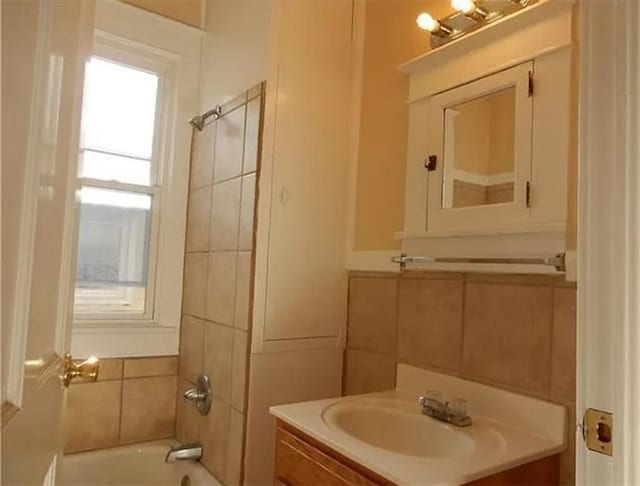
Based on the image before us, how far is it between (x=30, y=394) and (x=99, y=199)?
176 centimetres

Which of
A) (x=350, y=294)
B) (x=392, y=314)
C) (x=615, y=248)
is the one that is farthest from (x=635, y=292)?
(x=350, y=294)

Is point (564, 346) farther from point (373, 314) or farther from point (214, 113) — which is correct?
point (214, 113)

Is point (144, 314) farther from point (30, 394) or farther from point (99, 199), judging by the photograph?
point (30, 394)

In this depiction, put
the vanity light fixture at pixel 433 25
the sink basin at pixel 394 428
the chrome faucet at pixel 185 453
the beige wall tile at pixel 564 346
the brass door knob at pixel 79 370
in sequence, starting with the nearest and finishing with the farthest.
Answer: the brass door knob at pixel 79 370, the beige wall tile at pixel 564 346, the sink basin at pixel 394 428, the vanity light fixture at pixel 433 25, the chrome faucet at pixel 185 453

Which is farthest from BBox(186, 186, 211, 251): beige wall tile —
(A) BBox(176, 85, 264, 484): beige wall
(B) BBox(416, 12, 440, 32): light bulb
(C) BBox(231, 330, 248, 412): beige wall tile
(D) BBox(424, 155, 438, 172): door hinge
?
(B) BBox(416, 12, 440, 32): light bulb

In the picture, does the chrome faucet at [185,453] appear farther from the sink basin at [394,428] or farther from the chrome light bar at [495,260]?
the chrome light bar at [495,260]

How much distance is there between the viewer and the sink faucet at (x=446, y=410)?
1.40 metres

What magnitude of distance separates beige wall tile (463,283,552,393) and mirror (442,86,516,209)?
0.88 ft

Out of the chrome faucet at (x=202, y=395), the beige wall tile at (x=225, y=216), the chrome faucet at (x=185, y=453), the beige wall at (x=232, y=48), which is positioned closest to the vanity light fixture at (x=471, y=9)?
the beige wall at (x=232, y=48)

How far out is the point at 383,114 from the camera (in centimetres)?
190

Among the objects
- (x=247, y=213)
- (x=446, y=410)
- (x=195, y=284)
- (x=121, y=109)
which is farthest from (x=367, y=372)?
(x=121, y=109)

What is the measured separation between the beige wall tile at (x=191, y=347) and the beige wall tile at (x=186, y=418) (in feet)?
0.17

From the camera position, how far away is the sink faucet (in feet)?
4.59

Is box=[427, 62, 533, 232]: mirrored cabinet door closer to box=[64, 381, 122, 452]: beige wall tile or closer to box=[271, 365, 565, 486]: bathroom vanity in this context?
box=[271, 365, 565, 486]: bathroom vanity
